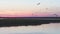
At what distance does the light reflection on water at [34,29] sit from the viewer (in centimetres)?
66

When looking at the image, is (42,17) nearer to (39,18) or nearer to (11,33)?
(39,18)

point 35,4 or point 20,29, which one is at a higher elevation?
point 35,4

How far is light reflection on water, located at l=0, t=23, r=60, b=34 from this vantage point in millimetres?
661

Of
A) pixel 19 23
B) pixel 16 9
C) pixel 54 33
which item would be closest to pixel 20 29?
pixel 19 23

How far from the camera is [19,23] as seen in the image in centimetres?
65

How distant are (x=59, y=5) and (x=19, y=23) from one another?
327 mm

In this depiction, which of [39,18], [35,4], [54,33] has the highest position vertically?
[35,4]

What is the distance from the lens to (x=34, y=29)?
68 cm

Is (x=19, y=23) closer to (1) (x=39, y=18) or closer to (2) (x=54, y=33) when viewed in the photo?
(1) (x=39, y=18)

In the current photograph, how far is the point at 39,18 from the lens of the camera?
0.65m

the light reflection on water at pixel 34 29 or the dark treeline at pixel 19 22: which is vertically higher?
the dark treeline at pixel 19 22

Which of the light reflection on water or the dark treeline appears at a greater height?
the dark treeline

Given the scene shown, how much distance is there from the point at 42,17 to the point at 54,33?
0.17 metres

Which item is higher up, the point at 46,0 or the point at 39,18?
the point at 46,0
